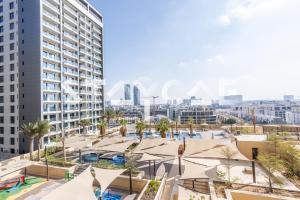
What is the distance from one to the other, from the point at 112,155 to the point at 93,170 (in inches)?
473

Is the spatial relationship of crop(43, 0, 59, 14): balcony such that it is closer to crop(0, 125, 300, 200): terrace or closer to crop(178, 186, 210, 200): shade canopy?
crop(0, 125, 300, 200): terrace

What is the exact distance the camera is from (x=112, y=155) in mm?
26859

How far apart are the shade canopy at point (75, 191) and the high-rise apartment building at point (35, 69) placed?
24.7m

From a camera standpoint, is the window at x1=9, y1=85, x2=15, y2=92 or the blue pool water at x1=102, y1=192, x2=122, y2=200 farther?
the window at x1=9, y1=85, x2=15, y2=92

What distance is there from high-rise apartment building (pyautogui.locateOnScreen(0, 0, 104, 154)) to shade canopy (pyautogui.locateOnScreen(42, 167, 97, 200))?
24727 mm

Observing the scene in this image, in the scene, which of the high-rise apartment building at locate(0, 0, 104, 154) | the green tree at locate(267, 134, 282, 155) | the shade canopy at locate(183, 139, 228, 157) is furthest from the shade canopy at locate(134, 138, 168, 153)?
the high-rise apartment building at locate(0, 0, 104, 154)

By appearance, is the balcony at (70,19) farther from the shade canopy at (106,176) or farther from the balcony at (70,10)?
the shade canopy at (106,176)

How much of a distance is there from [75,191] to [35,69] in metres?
31.5

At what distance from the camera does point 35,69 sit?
35562 millimetres

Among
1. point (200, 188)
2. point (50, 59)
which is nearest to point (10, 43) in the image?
point (50, 59)

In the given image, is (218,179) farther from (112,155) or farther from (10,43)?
(10,43)

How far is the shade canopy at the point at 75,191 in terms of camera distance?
10.4 m

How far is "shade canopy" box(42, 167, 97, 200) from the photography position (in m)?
10.4

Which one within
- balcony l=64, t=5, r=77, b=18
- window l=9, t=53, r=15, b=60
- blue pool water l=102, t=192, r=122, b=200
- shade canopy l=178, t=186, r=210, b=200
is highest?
balcony l=64, t=5, r=77, b=18
